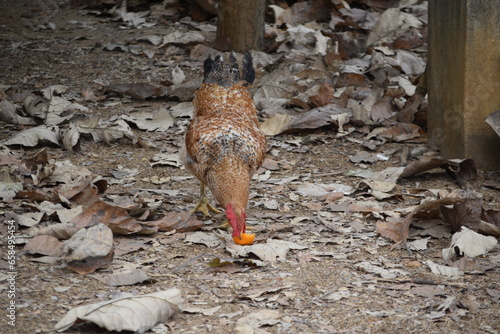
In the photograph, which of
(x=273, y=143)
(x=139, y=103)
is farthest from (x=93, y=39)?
(x=273, y=143)

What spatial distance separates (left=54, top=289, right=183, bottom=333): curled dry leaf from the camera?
10.2 ft

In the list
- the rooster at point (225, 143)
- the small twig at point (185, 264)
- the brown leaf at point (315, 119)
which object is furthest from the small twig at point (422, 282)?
the brown leaf at point (315, 119)

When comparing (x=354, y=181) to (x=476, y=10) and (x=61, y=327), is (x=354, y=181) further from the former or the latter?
(x=61, y=327)

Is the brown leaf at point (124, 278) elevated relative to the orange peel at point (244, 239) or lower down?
lower down

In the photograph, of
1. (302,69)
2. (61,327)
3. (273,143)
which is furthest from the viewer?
(302,69)

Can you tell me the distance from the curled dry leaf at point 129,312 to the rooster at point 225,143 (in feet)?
3.22

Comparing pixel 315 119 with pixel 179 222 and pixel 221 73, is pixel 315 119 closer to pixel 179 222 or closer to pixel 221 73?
pixel 221 73

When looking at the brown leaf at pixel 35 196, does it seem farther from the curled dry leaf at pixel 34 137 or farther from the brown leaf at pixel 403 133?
the brown leaf at pixel 403 133

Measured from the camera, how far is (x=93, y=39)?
31.4ft

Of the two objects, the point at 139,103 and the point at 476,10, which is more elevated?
the point at 476,10

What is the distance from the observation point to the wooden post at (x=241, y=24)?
28.2 ft

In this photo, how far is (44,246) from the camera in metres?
4.02

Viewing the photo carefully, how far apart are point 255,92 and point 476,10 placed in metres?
2.80

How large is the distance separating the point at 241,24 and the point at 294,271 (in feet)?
17.4
